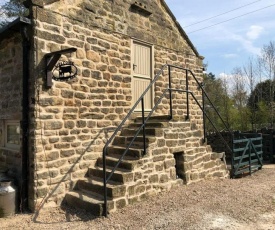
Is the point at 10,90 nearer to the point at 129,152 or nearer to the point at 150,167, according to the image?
the point at 129,152

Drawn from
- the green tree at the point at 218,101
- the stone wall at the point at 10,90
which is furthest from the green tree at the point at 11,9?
the green tree at the point at 218,101

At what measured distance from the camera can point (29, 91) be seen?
5.61 m

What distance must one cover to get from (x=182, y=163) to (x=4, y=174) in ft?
13.2

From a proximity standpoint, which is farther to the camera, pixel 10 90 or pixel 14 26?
pixel 10 90

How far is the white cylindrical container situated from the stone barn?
0.59 ft

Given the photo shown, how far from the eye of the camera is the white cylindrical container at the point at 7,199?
5.30m

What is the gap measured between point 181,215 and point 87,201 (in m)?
1.70

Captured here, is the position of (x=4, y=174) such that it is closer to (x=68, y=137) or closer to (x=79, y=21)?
(x=68, y=137)

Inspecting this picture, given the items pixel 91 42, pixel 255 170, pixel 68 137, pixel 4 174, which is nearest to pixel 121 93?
pixel 91 42

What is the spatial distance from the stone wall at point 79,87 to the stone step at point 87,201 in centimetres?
24

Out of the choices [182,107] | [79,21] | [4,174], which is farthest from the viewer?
[182,107]

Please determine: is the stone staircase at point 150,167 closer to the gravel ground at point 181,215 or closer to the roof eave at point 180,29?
the gravel ground at point 181,215

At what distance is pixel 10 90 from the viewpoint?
6.22m

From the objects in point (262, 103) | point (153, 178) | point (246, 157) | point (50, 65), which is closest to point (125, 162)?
point (153, 178)
